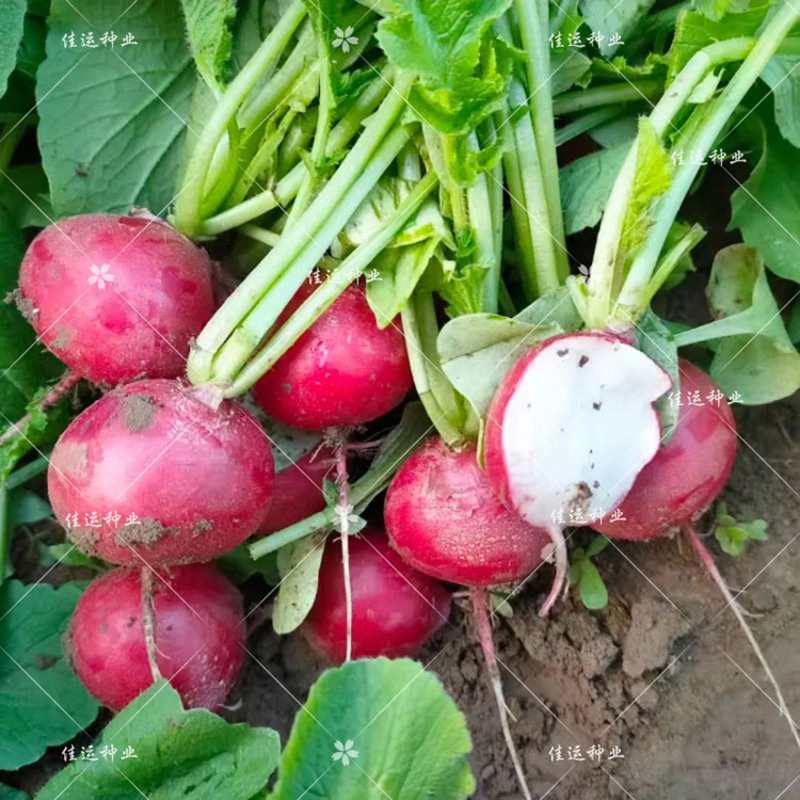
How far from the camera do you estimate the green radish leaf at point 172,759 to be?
103cm

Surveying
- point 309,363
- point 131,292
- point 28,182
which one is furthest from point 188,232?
point 28,182

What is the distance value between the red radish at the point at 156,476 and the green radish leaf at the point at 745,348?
25.2 inches

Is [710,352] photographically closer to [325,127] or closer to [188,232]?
[325,127]

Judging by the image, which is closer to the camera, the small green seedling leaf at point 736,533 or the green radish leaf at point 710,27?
the green radish leaf at point 710,27

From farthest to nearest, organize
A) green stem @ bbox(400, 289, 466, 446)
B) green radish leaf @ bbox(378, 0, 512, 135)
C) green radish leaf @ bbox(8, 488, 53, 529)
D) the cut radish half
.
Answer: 1. green radish leaf @ bbox(8, 488, 53, 529)
2. green stem @ bbox(400, 289, 466, 446)
3. the cut radish half
4. green radish leaf @ bbox(378, 0, 512, 135)

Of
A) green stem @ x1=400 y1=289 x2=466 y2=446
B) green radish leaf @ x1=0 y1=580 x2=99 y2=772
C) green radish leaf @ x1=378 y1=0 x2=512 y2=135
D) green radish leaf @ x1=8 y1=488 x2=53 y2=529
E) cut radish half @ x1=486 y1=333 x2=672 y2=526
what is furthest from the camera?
green radish leaf @ x1=8 y1=488 x2=53 y2=529

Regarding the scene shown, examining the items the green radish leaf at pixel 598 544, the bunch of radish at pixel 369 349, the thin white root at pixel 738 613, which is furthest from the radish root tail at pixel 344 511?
the thin white root at pixel 738 613

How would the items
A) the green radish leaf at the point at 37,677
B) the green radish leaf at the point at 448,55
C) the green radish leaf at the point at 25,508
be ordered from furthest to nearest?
the green radish leaf at the point at 25,508 < the green radish leaf at the point at 37,677 < the green radish leaf at the point at 448,55

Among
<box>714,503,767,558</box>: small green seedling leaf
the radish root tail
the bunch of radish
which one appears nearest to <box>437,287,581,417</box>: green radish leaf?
the bunch of radish

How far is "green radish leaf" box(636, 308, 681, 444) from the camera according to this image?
3.52ft

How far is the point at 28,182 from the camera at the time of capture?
4.46 ft

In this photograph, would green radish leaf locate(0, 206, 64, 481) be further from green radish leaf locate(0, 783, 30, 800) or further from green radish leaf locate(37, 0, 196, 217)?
green radish leaf locate(0, 783, 30, 800)

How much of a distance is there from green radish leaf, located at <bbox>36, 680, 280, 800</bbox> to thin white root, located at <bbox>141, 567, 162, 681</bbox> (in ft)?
0.15

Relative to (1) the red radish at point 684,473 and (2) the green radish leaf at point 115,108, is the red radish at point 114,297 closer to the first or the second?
(2) the green radish leaf at point 115,108
